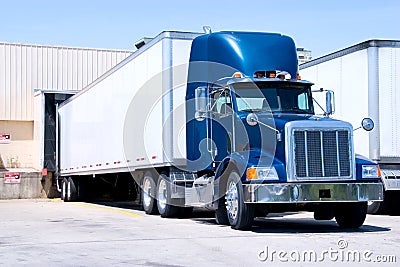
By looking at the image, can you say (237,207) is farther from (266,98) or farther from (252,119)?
(266,98)

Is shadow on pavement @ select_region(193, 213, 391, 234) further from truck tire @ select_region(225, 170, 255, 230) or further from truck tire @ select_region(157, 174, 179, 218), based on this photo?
truck tire @ select_region(157, 174, 179, 218)

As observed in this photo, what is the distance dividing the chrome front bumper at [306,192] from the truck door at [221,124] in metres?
1.74

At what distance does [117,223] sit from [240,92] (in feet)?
13.2

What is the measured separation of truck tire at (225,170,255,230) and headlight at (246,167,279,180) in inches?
16.5

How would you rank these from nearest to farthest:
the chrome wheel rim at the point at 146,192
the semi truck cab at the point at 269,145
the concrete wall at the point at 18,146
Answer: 1. the semi truck cab at the point at 269,145
2. the chrome wheel rim at the point at 146,192
3. the concrete wall at the point at 18,146

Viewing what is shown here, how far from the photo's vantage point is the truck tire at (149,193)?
17616 millimetres

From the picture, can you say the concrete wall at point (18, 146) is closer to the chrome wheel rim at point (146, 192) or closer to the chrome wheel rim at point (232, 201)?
the chrome wheel rim at point (146, 192)

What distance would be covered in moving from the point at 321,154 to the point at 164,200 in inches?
209

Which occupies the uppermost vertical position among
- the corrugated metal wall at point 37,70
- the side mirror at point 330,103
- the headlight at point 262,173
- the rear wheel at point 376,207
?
the corrugated metal wall at point 37,70

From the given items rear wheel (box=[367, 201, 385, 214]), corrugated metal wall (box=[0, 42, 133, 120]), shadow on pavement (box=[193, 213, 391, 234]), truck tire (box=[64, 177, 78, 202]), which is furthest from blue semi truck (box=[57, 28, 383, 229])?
corrugated metal wall (box=[0, 42, 133, 120])

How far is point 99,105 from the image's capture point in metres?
22.6

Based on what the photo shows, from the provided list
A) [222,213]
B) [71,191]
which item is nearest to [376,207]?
[222,213]

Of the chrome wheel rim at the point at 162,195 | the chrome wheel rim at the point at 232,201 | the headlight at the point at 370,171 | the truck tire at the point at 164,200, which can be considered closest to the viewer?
the headlight at the point at 370,171

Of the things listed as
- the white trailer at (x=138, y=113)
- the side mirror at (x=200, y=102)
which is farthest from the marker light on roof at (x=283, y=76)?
the white trailer at (x=138, y=113)
